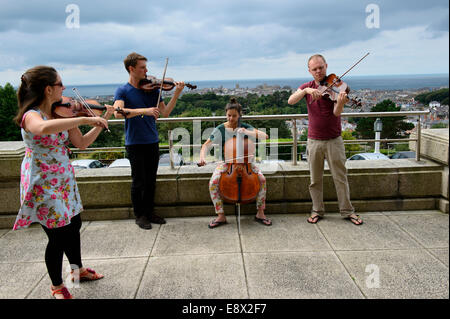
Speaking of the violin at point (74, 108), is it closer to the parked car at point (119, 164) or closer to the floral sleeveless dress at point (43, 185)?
the floral sleeveless dress at point (43, 185)

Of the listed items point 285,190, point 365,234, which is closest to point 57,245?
point 285,190

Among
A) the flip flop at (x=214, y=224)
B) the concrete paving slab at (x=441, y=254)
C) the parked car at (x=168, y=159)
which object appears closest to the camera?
the concrete paving slab at (x=441, y=254)

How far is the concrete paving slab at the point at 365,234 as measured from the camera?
3.22 m

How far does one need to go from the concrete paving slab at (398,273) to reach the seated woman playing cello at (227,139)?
968mm

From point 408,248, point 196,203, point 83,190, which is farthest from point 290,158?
point 83,190

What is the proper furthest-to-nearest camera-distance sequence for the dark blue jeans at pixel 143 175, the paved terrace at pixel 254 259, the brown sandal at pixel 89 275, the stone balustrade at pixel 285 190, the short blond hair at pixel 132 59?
the stone balustrade at pixel 285 190, the dark blue jeans at pixel 143 175, the short blond hair at pixel 132 59, the brown sandal at pixel 89 275, the paved terrace at pixel 254 259

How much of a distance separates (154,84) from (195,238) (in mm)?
1545

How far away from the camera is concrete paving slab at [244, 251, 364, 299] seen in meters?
2.52

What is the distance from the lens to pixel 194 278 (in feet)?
9.00

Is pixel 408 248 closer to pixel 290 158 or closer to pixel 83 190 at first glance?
pixel 290 158

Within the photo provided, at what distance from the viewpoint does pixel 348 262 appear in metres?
2.93

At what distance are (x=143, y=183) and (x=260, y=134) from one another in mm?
1285

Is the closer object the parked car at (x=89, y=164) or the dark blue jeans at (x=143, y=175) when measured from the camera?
the dark blue jeans at (x=143, y=175)

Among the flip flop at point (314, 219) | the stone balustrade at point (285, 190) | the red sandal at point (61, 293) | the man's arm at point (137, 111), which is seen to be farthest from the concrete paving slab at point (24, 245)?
the flip flop at point (314, 219)
